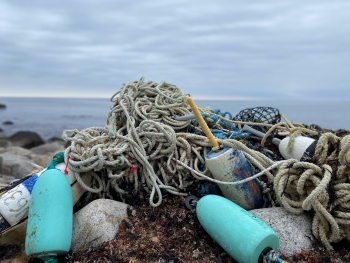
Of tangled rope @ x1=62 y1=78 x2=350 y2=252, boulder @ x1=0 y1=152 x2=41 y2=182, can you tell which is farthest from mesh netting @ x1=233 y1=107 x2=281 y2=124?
boulder @ x1=0 y1=152 x2=41 y2=182

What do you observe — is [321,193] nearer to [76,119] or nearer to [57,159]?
[57,159]

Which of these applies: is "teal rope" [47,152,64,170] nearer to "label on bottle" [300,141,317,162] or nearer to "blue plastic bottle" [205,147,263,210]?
"blue plastic bottle" [205,147,263,210]

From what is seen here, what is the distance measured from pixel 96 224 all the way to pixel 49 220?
0.41m

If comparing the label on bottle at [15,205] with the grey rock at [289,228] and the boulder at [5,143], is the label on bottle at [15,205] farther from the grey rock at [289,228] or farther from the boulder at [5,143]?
the boulder at [5,143]

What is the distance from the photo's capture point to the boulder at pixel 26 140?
64.1ft

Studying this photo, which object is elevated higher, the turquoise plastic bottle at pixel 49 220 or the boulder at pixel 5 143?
the turquoise plastic bottle at pixel 49 220

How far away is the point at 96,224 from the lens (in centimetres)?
302

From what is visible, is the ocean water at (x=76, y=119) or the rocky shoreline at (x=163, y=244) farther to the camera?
the ocean water at (x=76, y=119)

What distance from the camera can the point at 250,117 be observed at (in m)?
4.82

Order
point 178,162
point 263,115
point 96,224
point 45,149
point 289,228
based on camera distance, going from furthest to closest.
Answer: point 45,149, point 263,115, point 178,162, point 96,224, point 289,228

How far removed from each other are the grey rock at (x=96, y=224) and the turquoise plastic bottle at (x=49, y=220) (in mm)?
162

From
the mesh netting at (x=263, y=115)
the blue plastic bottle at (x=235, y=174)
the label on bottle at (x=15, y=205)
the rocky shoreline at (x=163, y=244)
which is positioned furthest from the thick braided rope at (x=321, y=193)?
the label on bottle at (x=15, y=205)

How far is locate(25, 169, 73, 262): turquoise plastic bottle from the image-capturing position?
267 centimetres

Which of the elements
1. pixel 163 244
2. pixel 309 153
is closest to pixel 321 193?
pixel 309 153
